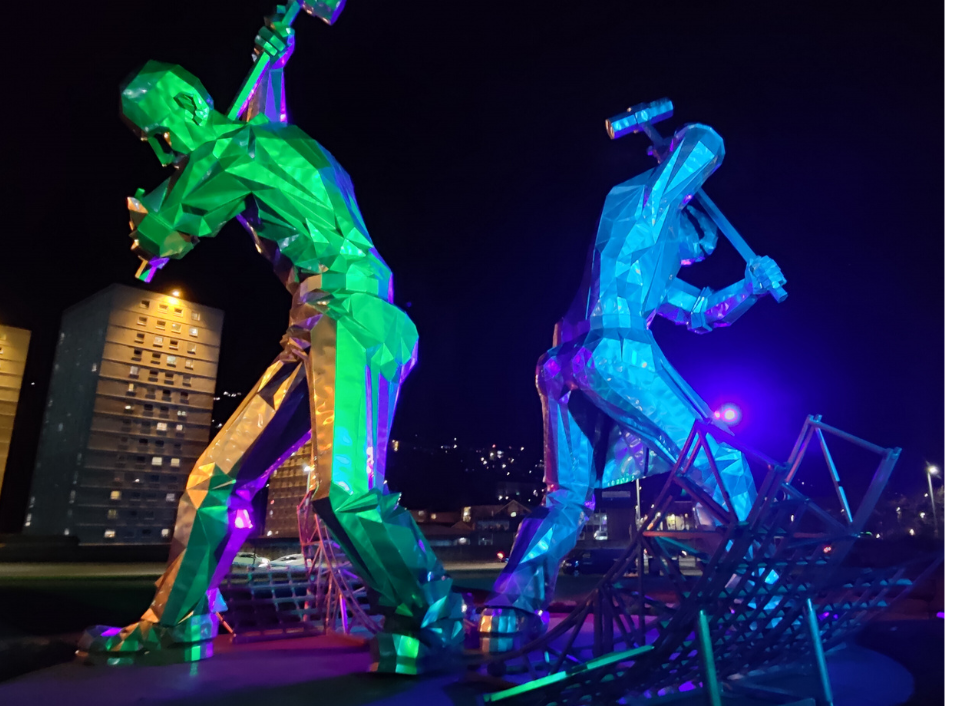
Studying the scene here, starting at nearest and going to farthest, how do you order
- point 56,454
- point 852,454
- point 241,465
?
point 241,465, point 852,454, point 56,454

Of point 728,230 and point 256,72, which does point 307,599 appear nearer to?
point 256,72

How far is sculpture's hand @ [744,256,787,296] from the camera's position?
7.37m

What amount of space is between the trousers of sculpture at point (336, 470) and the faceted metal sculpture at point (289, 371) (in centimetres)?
1

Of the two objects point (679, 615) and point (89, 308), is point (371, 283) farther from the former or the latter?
point (89, 308)

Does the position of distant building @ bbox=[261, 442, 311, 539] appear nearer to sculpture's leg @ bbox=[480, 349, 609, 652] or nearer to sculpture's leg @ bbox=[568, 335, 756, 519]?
sculpture's leg @ bbox=[480, 349, 609, 652]

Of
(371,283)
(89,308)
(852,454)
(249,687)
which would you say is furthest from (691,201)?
(89,308)

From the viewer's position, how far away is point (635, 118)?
743 centimetres

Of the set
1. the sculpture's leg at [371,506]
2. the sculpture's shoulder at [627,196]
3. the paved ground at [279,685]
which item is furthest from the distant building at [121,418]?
the sculpture's shoulder at [627,196]

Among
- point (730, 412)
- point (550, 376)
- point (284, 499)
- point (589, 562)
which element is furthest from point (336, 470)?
point (284, 499)

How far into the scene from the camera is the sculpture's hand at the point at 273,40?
5914mm

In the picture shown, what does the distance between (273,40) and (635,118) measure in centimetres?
384

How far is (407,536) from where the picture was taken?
4.87 metres

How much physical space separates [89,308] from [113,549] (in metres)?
10.6

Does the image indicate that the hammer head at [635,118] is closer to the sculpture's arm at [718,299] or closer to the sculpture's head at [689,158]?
the sculpture's head at [689,158]
